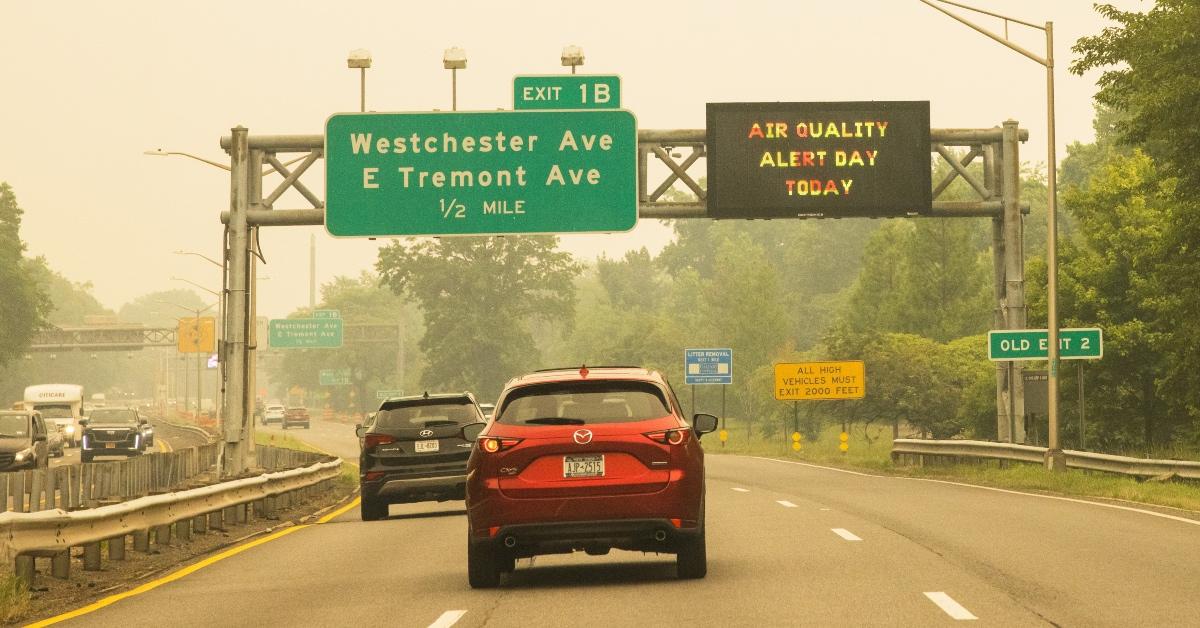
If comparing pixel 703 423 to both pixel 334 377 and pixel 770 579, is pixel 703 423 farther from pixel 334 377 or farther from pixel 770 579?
pixel 334 377

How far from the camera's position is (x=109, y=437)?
183ft

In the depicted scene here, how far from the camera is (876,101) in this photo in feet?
106

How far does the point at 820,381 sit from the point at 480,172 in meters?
26.6

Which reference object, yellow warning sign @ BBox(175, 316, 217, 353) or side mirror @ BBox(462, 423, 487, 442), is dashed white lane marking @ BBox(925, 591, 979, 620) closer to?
side mirror @ BBox(462, 423, 487, 442)

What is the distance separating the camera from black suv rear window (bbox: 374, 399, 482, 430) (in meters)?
22.6

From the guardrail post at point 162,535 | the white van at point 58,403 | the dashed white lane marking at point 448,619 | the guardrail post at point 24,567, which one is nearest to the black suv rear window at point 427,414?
the guardrail post at point 162,535

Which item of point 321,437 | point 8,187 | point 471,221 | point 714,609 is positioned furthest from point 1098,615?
point 8,187

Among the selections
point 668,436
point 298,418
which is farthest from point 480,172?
point 298,418

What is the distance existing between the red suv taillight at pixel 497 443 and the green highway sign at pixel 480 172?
19.1 meters

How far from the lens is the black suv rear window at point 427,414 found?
74.0ft

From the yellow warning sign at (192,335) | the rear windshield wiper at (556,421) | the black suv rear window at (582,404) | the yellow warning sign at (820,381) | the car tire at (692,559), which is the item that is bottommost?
the car tire at (692,559)

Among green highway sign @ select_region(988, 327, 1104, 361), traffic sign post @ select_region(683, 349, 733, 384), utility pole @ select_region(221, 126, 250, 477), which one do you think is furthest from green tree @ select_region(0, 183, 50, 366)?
green highway sign @ select_region(988, 327, 1104, 361)

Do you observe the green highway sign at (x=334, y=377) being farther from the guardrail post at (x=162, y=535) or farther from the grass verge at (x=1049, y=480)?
the guardrail post at (x=162, y=535)

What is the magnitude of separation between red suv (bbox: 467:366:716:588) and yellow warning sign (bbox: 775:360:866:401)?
43568mm
